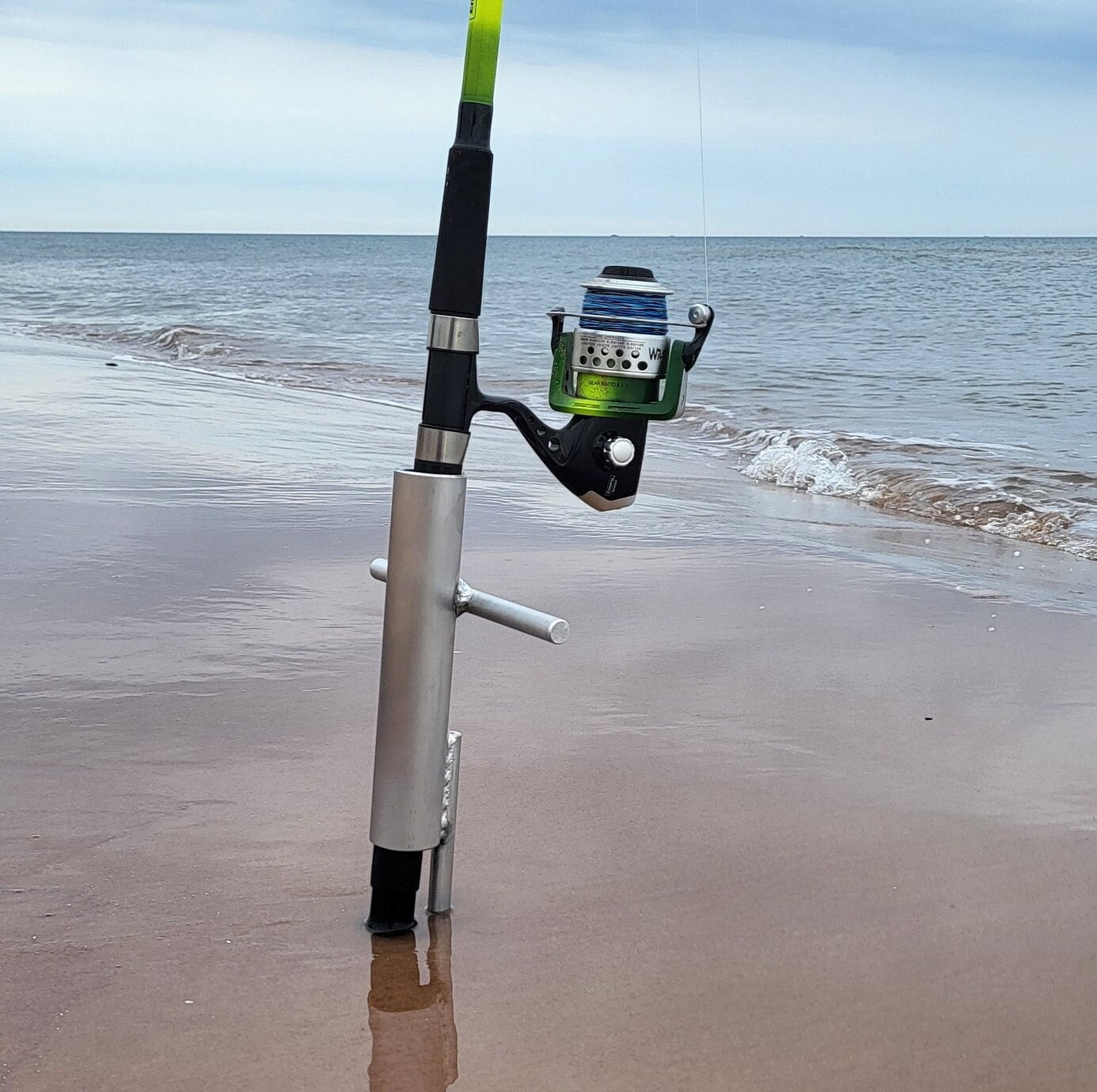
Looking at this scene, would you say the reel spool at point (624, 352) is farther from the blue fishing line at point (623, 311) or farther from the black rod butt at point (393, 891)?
the black rod butt at point (393, 891)

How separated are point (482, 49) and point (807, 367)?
13.3 meters

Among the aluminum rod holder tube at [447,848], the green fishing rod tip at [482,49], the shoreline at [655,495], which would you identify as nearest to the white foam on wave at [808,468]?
the shoreline at [655,495]

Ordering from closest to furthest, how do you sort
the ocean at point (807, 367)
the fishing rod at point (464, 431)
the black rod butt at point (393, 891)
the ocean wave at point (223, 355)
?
the fishing rod at point (464, 431), the black rod butt at point (393, 891), the ocean at point (807, 367), the ocean wave at point (223, 355)

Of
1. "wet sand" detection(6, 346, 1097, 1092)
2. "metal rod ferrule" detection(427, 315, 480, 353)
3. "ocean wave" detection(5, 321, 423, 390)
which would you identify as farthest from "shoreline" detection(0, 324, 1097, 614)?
"metal rod ferrule" detection(427, 315, 480, 353)

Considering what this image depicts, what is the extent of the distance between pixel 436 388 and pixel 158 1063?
96 cm

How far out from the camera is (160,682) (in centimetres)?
317

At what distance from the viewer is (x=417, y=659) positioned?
190 cm

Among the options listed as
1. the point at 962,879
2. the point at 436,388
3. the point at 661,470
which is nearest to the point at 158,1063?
the point at 436,388

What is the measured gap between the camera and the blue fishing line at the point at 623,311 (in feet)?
6.19

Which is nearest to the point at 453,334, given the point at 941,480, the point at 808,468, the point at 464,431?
the point at 464,431

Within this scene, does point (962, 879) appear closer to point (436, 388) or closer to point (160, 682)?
point (436, 388)

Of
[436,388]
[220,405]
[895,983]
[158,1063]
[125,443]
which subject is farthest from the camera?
[220,405]

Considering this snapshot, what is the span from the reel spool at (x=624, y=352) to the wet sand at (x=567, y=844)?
84cm

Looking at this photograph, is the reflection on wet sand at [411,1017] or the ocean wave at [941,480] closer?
the reflection on wet sand at [411,1017]
